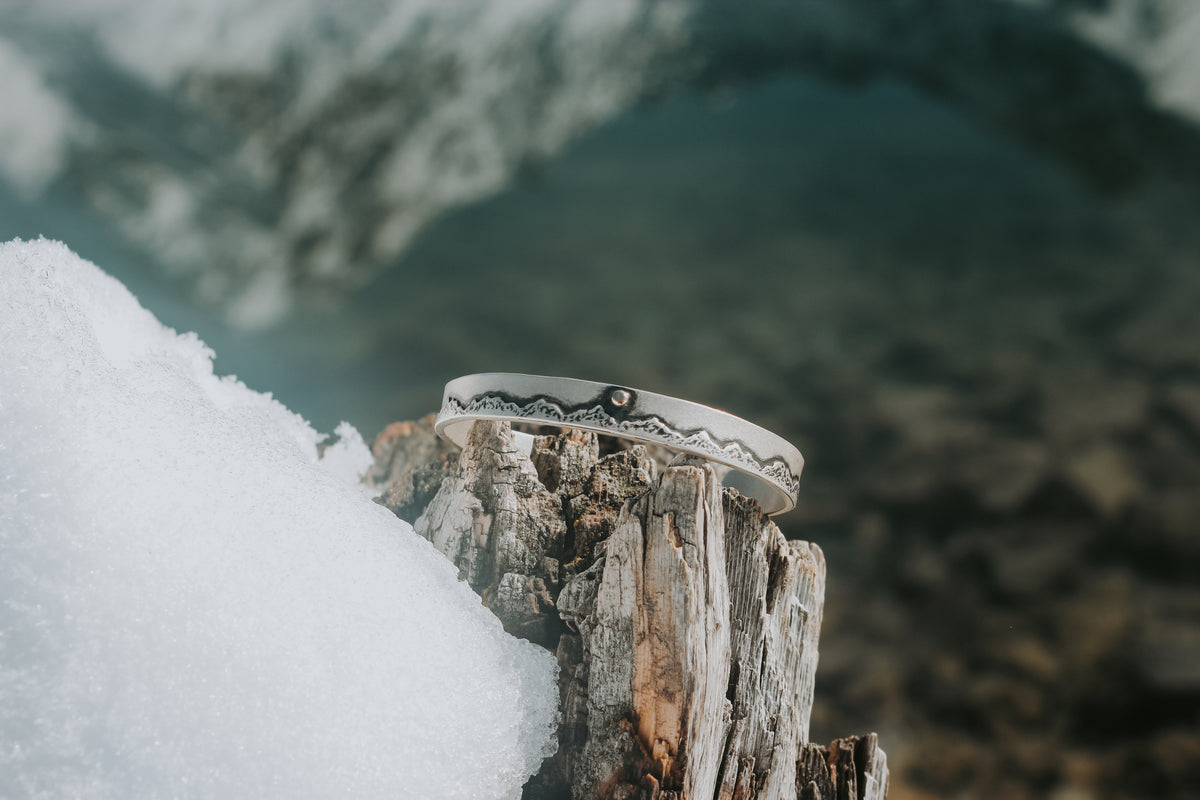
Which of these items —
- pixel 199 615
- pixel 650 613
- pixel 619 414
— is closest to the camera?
pixel 199 615

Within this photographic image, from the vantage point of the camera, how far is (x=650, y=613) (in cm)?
61

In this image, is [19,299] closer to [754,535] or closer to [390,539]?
[390,539]

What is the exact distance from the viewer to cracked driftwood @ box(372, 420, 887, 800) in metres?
0.60

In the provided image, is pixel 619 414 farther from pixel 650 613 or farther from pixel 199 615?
pixel 199 615

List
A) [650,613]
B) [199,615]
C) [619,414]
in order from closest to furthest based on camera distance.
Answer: [199,615] → [650,613] → [619,414]

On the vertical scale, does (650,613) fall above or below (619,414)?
below

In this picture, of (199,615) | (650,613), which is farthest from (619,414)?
(199,615)

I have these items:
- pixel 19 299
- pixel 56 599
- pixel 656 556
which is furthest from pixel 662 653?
pixel 19 299

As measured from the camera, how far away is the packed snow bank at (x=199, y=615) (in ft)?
1.42

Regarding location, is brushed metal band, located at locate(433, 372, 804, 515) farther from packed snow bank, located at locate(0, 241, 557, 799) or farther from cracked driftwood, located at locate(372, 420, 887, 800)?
packed snow bank, located at locate(0, 241, 557, 799)

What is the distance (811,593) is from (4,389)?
0.79 m

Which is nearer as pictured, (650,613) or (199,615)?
(199,615)

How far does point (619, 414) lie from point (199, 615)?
0.46m

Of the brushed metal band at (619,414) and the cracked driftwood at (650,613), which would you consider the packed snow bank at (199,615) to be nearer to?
the cracked driftwood at (650,613)
